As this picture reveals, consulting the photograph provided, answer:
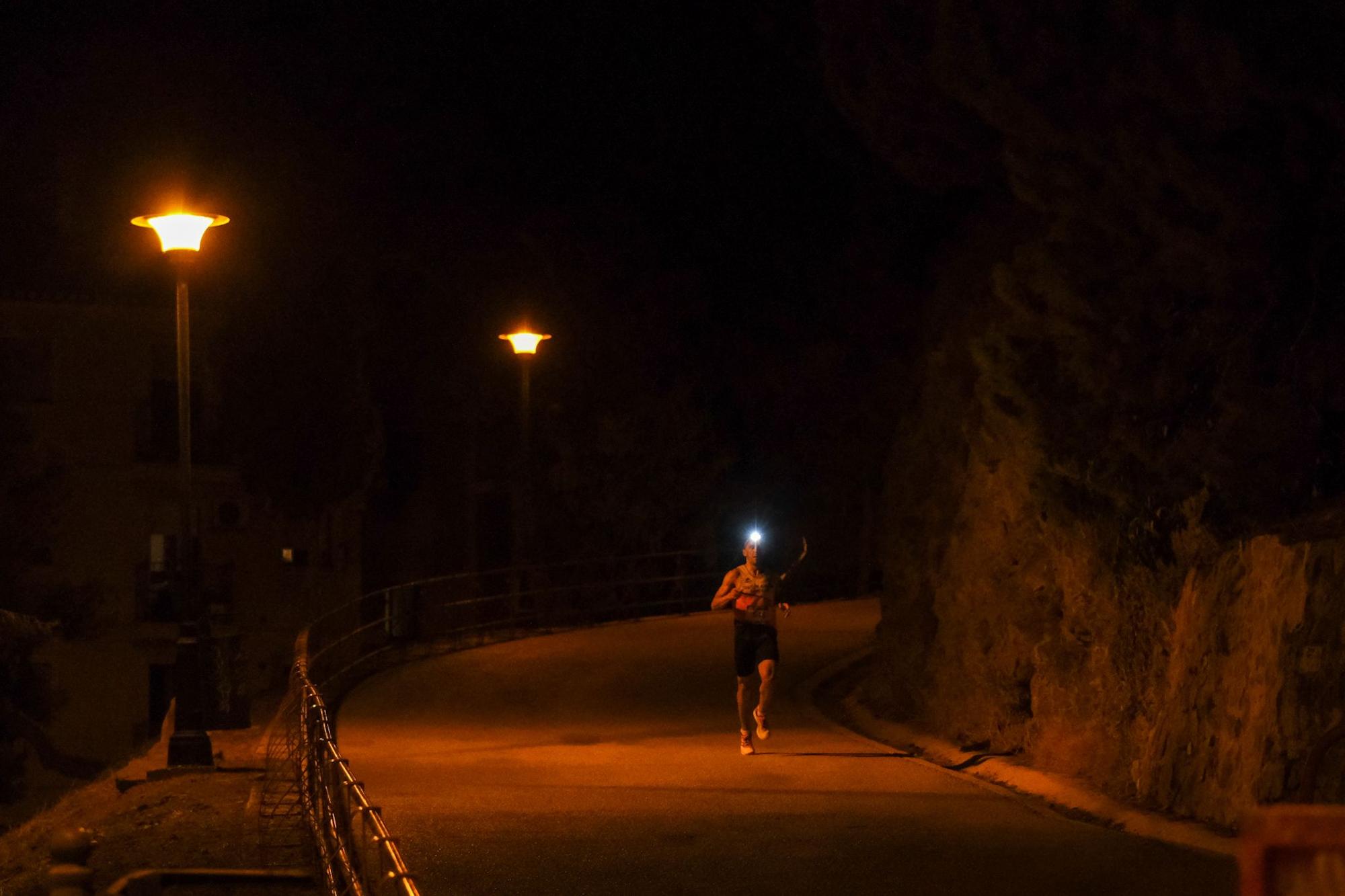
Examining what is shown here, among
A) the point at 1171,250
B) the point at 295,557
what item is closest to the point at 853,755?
the point at 1171,250

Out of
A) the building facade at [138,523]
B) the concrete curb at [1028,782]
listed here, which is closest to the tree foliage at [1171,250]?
the concrete curb at [1028,782]

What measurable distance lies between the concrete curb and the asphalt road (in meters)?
0.17

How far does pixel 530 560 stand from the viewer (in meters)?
29.7

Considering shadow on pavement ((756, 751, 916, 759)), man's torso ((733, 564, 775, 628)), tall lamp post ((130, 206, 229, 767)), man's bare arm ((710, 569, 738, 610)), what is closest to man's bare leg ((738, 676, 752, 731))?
shadow on pavement ((756, 751, 916, 759))

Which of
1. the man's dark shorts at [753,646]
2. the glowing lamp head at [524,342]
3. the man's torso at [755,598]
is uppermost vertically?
the glowing lamp head at [524,342]

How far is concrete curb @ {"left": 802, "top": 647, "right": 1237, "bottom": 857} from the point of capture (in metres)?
9.28

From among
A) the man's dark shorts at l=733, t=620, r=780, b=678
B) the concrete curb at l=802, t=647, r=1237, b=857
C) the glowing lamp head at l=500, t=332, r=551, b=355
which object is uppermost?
the glowing lamp head at l=500, t=332, r=551, b=355

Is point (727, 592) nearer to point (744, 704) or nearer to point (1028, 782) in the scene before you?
point (744, 704)

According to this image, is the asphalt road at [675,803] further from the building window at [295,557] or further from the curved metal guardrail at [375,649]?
the building window at [295,557]

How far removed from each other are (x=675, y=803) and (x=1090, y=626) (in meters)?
3.35

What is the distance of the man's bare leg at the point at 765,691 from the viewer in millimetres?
13305

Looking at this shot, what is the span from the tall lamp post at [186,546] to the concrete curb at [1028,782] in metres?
5.91

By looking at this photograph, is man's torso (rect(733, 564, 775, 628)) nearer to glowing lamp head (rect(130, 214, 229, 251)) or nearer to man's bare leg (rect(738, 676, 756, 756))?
man's bare leg (rect(738, 676, 756, 756))

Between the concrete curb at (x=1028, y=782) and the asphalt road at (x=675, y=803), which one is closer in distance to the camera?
the asphalt road at (x=675, y=803)
